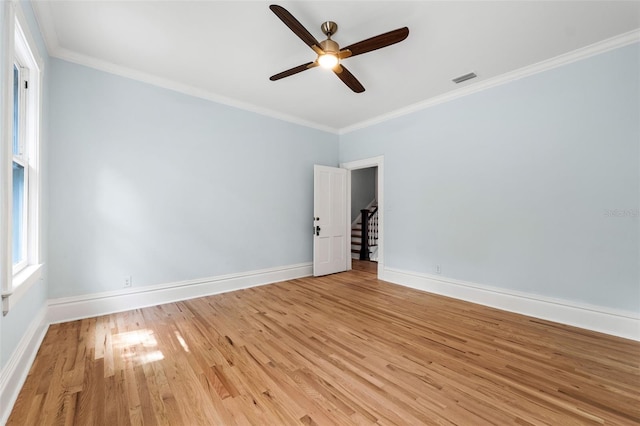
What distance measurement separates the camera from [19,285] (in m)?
1.84

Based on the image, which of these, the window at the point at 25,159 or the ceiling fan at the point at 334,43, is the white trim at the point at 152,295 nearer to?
the window at the point at 25,159

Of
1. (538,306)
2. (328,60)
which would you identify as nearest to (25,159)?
(328,60)

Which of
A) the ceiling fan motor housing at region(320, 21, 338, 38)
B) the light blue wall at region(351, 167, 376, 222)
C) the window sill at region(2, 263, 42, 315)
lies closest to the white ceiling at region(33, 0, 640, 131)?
the ceiling fan motor housing at region(320, 21, 338, 38)

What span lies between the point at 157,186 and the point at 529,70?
486cm

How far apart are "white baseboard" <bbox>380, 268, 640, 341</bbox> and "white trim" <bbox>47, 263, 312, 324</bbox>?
2488mm

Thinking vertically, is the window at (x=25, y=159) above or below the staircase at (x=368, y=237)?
above

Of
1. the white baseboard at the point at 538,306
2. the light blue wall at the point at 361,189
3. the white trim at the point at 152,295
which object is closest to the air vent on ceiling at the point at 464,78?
the white baseboard at the point at 538,306

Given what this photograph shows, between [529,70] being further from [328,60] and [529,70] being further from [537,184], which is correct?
[328,60]

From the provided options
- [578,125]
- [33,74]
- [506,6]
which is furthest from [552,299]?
[33,74]

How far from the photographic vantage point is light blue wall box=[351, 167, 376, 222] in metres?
8.05

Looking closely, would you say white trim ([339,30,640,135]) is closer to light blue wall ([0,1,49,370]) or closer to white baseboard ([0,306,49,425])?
light blue wall ([0,1,49,370])

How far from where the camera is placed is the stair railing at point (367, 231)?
7.09 metres

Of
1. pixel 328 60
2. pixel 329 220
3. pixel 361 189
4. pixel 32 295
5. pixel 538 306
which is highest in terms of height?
pixel 328 60

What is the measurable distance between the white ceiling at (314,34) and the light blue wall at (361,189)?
430 centimetres
